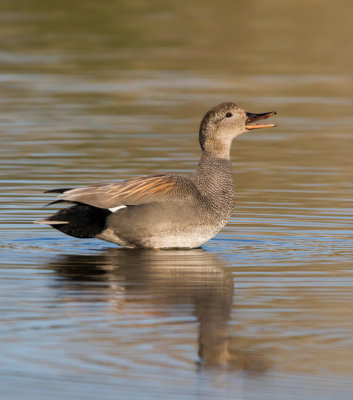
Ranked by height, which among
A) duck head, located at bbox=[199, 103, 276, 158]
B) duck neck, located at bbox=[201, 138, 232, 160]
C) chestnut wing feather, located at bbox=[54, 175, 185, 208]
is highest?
duck head, located at bbox=[199, 103, 276, 158]

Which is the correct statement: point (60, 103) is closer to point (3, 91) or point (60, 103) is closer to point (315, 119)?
point (3, 91)

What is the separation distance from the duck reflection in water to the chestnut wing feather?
489mm

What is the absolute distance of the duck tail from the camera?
35.8 feet

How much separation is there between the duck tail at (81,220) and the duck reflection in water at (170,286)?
0.23m

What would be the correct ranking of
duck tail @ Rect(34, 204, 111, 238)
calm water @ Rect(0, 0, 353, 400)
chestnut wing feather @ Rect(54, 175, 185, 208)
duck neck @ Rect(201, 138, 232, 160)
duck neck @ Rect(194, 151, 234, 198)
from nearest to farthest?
calm water @ Rect(0, 0, 353, 400)
chestnut wing feather @ Rect(54, 175, 185, 208)
duck tail @ Rect(34, 204, 111, 238)
duck neck @ Rect(194, 151, 234, 198)
duck neck @ Rect(201, 138, 232, 160)

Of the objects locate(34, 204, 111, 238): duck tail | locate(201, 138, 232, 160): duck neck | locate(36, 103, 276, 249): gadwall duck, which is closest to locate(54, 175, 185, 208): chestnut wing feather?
locate(36, 103, 276, 249): gadwall duck

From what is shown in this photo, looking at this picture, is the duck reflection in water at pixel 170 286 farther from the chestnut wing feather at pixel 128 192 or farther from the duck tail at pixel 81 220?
the chestnut wing feather at pixel 128 192

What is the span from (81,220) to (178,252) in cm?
93

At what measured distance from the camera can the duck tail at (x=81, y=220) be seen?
430 inches

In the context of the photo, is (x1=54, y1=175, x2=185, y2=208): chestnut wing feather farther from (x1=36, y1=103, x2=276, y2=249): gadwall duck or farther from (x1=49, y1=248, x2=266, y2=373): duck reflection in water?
(x1=49, y1=248, x2=266, y2=373): duck reflection in water

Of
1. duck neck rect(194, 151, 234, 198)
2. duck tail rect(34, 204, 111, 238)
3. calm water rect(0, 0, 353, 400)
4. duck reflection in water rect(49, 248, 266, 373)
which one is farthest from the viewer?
duck neck rect(194, 151, 234, 198)

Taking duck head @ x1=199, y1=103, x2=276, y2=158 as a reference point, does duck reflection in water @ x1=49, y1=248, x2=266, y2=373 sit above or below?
below

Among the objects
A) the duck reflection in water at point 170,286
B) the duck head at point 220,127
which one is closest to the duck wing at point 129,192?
the duck reflection in water at point 170,286

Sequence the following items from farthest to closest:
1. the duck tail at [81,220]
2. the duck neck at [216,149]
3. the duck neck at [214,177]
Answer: the duck neck at [216,149] < the duck neck at [214,177] < the duck tail at [81,220]
